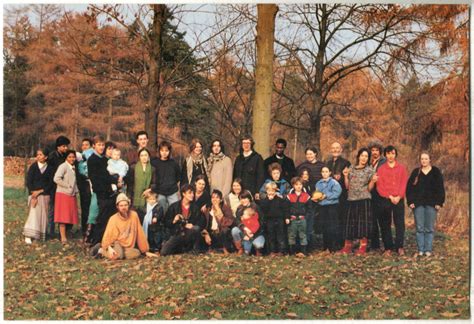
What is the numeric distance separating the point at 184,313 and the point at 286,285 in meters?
1.35

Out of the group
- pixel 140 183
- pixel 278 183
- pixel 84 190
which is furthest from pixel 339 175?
pixel 84 190

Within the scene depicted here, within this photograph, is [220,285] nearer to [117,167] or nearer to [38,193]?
[117,167]

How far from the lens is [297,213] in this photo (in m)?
9.41

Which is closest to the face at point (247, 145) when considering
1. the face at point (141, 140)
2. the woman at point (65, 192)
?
the face at point (141, 140)

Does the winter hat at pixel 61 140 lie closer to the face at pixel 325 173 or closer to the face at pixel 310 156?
the face at pixel 310 156

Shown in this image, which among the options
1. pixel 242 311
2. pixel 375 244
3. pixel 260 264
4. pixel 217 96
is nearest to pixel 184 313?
pixel 242 311

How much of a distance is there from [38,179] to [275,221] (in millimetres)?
3381

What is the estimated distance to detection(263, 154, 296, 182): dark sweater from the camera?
378 inches

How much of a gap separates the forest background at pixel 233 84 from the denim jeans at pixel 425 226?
0.28 metres

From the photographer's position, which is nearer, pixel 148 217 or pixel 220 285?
pixel 220 285

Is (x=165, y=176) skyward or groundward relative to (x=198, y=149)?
groundward

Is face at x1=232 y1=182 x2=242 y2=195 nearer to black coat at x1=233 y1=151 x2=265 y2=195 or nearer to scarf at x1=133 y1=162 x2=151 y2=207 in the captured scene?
black coat at x1=233 y1=151 x2=265 y2=195

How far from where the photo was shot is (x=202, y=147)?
963 centimetres

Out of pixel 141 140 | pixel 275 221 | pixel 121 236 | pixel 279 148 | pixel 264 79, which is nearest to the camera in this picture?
pixel 121 236
